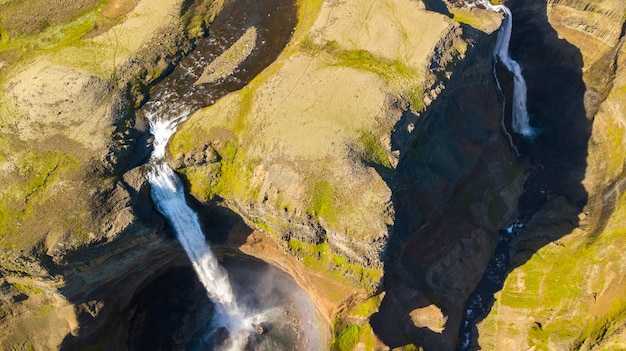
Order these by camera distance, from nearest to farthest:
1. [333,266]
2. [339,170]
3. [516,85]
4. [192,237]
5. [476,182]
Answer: [339,170] < [333,266] < [192,237] < [476,182] < [516,85]

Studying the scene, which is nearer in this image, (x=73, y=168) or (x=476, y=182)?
(x=73, y=168)

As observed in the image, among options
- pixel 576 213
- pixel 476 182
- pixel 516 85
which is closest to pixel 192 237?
pixel 476 182

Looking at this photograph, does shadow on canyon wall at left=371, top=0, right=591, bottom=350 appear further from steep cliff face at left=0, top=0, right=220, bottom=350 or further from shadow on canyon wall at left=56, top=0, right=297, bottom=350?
steep cliff face at left=0, top=0, right=220, bottom=350

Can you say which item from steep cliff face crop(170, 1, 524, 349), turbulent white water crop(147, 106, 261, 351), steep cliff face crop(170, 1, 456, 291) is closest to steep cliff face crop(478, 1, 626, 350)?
steep cliff face crop(170, 1, 524, 349)

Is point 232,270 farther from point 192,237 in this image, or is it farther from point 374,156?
point 374,156

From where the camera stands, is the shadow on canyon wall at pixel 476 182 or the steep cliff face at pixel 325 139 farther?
the shadow on canyon wall at pixel 476 182

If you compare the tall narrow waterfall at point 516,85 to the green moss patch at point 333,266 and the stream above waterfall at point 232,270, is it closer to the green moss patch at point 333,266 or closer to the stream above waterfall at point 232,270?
the stream above waterfall at point 232,270

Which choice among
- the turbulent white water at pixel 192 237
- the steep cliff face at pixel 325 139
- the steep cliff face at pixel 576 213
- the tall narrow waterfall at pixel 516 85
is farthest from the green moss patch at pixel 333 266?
the tall narrow waterfall at pixel 516 85
